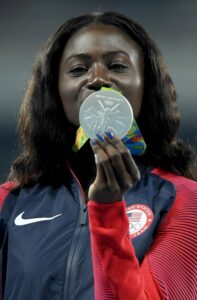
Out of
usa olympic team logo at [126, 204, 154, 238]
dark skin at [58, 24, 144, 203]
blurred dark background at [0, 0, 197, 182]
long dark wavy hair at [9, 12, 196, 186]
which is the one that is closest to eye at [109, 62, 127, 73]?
dark skin at [58, 24, 144, 203]

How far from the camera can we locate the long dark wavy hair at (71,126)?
120 cm

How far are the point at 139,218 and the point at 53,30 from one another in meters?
1.62

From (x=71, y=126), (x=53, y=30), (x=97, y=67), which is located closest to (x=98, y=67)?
(x=97, y=67)

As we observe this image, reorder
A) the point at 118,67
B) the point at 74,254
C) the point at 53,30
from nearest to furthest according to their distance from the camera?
1. the point at 74,254
2. the point at 118,67
3. the point at 53,30

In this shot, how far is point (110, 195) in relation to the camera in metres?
0.83

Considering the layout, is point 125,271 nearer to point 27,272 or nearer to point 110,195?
point 110,195

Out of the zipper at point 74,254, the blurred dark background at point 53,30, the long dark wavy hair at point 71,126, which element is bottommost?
the blurred dark background at point 53,30

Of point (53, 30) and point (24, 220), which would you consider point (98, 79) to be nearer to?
point (24, 220)

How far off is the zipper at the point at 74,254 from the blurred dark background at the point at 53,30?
57.3 inches

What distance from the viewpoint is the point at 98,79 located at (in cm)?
108

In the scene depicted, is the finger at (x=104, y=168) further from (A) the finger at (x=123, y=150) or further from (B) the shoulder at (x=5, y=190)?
(B) the shoulder at (x=5, y=190)

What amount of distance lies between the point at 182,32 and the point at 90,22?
1410mm

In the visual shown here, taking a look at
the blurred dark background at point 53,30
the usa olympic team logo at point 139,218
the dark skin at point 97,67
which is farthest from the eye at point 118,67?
the blurred dark background at point 53,30

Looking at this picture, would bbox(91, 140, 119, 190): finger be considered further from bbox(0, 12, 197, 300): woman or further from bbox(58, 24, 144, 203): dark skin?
bbox(58, 24, 144, 203): dark skin
